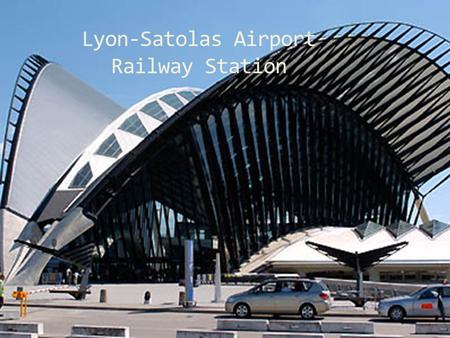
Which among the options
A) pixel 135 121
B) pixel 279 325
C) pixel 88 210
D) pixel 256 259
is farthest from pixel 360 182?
pixel 279 325

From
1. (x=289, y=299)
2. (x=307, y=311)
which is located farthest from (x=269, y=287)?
(x=307, y=311)

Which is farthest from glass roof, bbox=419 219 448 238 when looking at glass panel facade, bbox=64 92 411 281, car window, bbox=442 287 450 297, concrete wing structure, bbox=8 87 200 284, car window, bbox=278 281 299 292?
car window, bbox=278 281 299 292

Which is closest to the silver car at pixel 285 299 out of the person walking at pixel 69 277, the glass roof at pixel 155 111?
the person walking at pixel 69 277

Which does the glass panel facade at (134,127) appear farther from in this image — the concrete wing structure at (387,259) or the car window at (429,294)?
the car window at (429,294)

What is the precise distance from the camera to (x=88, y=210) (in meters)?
47.1

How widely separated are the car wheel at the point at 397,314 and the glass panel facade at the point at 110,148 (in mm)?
38753

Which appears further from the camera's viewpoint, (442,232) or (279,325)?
(442,232)

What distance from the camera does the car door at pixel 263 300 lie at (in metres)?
22.3

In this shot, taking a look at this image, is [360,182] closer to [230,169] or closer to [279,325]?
[230,169]

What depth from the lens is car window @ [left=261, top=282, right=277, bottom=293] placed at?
74.2ft

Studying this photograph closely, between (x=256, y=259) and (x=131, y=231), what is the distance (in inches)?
562

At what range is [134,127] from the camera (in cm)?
6066

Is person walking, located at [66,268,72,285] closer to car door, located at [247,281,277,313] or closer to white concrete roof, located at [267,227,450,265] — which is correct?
white concrete roof, located at [267,227,450,265]

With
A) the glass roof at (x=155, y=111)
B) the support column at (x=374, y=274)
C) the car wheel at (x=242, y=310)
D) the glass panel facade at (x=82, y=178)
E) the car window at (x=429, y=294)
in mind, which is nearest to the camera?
the car window at (x=429, y=294)
